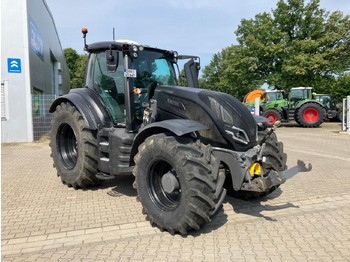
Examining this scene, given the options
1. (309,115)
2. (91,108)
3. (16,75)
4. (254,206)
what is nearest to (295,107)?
(309,115)

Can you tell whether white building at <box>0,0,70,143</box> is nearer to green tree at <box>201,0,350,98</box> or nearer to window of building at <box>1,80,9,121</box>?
window of building at <box>1,80,9,121</box>

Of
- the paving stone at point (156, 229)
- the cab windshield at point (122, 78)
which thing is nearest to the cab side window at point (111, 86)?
the cab windshield at point (122, 78)

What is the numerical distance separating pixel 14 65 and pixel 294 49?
21567 mm

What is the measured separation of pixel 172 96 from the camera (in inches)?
179

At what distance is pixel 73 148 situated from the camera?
6.33 metres

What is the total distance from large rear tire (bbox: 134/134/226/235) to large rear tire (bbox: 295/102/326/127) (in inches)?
645

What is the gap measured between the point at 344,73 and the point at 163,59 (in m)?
27.7

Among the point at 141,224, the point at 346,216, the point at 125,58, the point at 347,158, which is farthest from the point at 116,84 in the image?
the point at 347,158

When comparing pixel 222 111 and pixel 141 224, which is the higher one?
pixel 222 111

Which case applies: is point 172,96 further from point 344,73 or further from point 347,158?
point 344,73

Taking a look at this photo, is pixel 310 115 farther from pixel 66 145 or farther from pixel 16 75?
pixel 66 145

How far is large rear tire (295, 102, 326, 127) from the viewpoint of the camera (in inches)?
730

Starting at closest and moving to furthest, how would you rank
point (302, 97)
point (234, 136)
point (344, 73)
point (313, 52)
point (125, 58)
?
point (234, 136) < point (125, 58) < point (302, 97) < point (313, 52) < point (344, 73)

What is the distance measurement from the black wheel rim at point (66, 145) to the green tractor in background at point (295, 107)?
1426 cm
